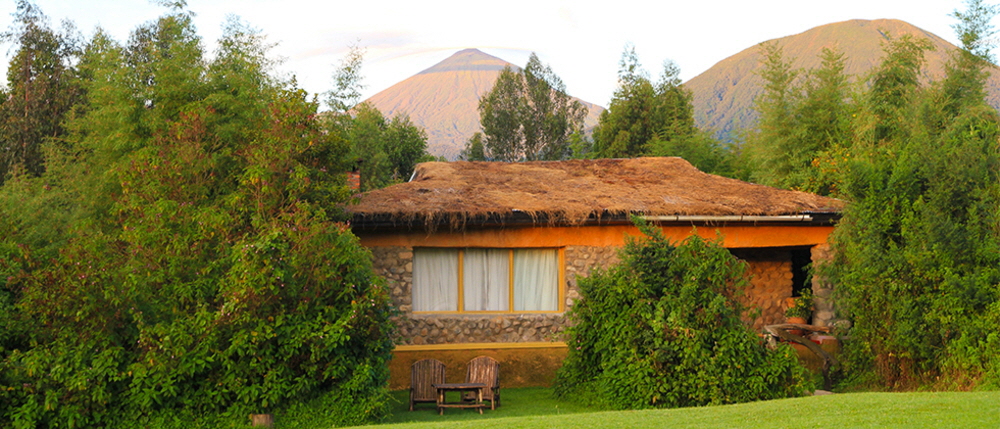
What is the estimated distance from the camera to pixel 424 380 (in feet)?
33.4

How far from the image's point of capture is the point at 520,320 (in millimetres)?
11977

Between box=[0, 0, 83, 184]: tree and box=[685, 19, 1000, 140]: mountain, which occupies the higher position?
box=[685, 19, 1000, 140]: mountain

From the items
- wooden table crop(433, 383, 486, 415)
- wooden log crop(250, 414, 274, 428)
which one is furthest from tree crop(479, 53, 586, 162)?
wooden log crop(250, 414, 274, 428)

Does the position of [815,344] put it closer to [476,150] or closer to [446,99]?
[476,150]

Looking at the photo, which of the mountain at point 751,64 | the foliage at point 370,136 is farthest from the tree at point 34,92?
the mountain at point 751,64

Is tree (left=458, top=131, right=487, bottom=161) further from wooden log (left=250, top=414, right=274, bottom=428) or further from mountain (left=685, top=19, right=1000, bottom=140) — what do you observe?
mountain (left=685, top=19, right=1000, bottom=140)

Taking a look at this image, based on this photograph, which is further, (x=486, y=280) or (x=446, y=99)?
(x=446, y=99)

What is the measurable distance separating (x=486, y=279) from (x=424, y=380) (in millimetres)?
2363

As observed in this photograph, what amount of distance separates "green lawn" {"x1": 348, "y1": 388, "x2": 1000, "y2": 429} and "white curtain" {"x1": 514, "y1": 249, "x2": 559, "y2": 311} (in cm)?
346

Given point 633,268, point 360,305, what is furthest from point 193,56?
point 633,268

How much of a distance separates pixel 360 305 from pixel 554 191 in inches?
193

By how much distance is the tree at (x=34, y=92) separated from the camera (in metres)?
21.7

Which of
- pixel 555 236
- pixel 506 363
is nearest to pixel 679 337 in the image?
pixel 555 236

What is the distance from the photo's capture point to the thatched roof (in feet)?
37.7
